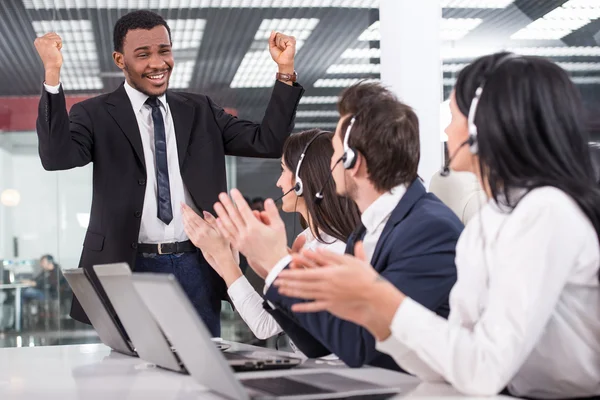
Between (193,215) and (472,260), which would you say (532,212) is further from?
(193,215)

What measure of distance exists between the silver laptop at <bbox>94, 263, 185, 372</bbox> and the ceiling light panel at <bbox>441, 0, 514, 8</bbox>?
372cm

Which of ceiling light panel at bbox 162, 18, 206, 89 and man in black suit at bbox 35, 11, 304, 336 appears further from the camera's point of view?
ceiling light panel at bbox 162, 18, 206, 89

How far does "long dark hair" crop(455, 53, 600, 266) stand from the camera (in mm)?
1259

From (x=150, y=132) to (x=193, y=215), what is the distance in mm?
917

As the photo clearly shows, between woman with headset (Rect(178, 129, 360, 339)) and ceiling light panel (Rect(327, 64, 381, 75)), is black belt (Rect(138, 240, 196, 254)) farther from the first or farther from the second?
ceiling light panel (Rect(327, 64, 381, 75))

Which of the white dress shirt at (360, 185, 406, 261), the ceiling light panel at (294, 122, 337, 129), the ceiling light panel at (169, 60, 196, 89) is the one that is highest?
the ceiling light panel at (169, 60, 196, 89)

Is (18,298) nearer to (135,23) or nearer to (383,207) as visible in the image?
(135,23)

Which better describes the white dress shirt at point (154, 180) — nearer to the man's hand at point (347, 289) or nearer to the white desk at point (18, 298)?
the man's hand at point (347, 289)

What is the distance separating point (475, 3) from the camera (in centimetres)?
495

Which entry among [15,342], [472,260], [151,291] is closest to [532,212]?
[472,260]

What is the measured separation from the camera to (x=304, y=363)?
1.64 metres

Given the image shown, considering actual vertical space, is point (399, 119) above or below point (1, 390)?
above

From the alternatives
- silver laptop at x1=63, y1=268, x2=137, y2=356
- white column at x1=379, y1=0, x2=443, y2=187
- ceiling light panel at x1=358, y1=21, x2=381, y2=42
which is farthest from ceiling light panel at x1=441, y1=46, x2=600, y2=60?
silver laptop at x1=63, y1=268, x2=137, y2=356

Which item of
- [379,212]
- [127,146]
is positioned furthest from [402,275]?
[127,146]
